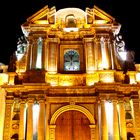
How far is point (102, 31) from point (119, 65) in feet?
8.98

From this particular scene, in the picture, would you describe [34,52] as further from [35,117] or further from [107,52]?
[107,52]

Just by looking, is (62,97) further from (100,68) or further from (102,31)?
(102,31)

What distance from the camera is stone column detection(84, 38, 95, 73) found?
24.0 m

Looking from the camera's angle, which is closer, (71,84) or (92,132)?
(92,132)

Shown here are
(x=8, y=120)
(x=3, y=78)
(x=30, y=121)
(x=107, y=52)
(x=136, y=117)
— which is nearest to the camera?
(x=30, y=121)

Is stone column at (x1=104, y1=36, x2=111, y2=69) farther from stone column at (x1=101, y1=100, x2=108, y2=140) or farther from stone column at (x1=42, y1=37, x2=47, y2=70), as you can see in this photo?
stone column at (x1=42, y1=37, x2=47, y2=70)

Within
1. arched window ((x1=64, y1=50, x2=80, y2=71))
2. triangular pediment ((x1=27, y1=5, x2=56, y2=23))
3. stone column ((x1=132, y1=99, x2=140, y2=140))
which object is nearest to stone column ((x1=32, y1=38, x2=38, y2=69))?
triangular pediment ((x1=27, y1=5, x2=56, y2=23))

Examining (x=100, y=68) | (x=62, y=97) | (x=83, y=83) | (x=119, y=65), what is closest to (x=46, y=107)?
(x=62, y=97)

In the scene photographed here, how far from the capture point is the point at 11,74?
928 inches

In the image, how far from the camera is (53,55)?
24484mm

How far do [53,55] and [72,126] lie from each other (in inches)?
207

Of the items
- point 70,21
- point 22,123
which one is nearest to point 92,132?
point 22,123

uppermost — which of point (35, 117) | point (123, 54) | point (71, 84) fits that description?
point (123, 54)

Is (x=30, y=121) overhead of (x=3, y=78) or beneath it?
beneath
